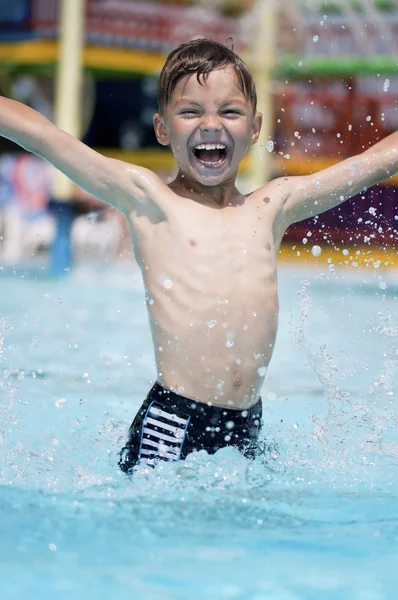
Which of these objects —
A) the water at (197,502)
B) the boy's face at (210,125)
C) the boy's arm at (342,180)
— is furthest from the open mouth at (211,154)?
the water at (197,502)

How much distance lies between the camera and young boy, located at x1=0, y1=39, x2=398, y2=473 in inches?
113

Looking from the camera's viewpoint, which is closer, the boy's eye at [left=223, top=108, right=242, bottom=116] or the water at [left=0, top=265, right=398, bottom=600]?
the water at [left=0, top=265, right=398, bottom=600]

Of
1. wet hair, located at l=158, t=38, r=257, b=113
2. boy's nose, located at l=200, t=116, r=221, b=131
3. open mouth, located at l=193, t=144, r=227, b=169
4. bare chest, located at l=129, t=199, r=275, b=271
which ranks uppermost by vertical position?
wet hair, located at l=158, t=38, r=257, b=113

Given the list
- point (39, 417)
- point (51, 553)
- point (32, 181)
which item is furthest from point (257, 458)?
point (32, 181)

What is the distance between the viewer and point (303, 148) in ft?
43.6

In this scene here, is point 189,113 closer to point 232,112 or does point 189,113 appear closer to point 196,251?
point 232,112

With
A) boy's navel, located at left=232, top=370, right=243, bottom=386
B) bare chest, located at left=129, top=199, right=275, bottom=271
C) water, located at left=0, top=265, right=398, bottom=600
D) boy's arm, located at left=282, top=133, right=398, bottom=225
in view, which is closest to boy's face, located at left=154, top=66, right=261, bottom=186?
bare chest, located at left=129, top=199, right=275, bottom=271

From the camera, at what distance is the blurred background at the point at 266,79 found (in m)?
11.7

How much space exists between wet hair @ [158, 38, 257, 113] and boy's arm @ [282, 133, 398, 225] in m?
0.33

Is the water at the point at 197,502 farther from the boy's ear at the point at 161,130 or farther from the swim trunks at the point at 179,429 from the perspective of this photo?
the boy's ear at the point at 161,130

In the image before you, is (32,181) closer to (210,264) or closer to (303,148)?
(303,148)

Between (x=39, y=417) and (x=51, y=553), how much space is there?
1.96m

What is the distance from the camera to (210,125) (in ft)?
9.36

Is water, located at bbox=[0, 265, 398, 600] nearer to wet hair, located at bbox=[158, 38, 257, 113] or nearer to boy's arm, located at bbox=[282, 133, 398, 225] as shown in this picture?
boy's arm, located at bbox=[282, 133, 398, 225]
